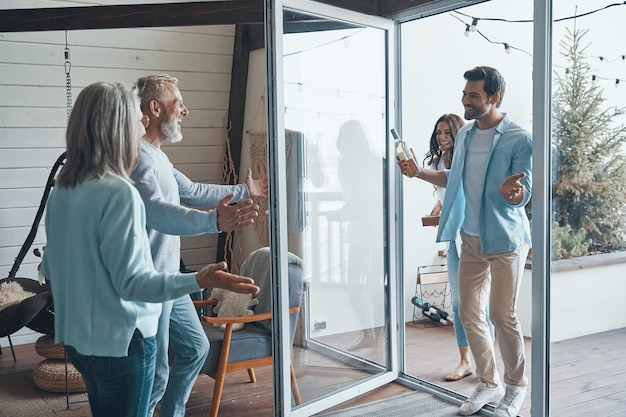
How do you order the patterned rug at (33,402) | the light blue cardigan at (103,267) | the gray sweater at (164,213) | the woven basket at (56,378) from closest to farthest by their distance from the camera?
1. the light blue cardigan at (103,267)
2. the gray sweater at (164,213)
3. the patterned rug at (33,402)
4. the woven basket at (56,378)

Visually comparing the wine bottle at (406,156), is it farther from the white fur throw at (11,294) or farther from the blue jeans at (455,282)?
the white fur throw at (11,294)

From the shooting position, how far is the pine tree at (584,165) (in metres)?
2.91

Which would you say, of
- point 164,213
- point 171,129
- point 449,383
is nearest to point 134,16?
point 171,129

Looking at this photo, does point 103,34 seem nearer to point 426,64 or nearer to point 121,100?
point 426,64

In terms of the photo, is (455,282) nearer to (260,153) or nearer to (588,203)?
(588,203)

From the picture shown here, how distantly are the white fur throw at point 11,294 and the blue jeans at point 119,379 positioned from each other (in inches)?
82.0

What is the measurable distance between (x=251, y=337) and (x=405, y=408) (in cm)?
86

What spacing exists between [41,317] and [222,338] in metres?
1.12

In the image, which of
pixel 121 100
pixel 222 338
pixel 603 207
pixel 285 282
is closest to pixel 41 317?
pixel 222 338

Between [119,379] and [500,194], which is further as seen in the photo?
[500,194]

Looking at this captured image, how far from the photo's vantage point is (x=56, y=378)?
12.4ft

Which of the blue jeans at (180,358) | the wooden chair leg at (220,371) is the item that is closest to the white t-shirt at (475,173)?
the wooden chair leg at (220,371)

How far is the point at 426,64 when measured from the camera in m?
5.29

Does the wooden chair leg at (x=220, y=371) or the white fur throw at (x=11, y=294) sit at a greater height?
the white fur throw at (x=11, y=294)
